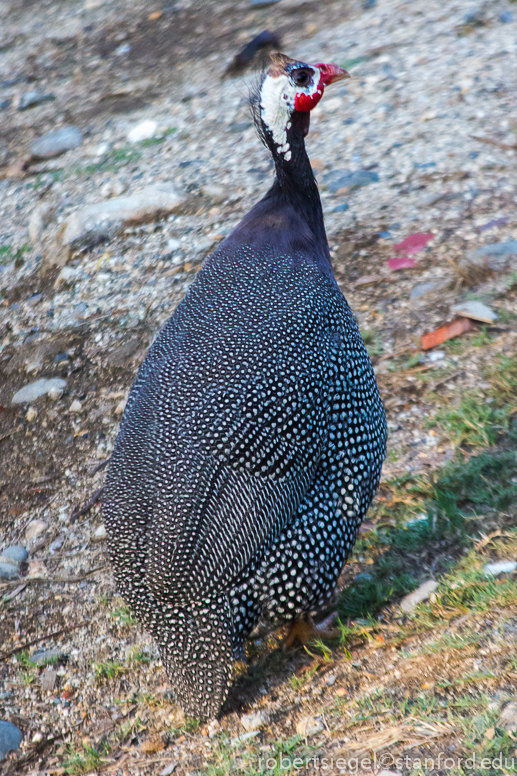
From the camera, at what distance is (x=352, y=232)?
4762mm

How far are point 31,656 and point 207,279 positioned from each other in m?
1.66

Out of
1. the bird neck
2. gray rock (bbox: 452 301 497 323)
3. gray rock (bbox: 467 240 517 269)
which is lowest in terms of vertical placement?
gray rock (bbox: 452 301 497 323)

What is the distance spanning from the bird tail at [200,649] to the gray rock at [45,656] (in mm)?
767

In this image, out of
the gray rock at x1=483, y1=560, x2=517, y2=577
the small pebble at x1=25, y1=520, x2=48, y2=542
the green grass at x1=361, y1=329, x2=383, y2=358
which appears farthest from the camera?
the green grass at x1=361, y1=329, x2=383, y2=358

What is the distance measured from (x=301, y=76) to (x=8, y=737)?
8.70 feet

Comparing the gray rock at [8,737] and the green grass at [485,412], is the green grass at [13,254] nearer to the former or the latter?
the green grass at [485,412]

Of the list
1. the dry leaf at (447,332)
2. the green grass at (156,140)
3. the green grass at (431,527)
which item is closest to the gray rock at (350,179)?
the dry leaf at (447,332)

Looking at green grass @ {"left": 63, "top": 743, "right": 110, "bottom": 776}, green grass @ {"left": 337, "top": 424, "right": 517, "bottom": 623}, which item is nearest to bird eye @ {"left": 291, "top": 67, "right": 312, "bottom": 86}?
green grass @ {"left": 337, "top": 424, "right": 517, "bottom": 623}

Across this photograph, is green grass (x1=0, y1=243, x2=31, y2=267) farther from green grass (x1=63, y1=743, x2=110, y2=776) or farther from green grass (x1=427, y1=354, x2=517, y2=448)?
green grass (x1=63, y1=743, x2=110, y2=776)

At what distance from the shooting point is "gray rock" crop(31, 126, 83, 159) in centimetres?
677

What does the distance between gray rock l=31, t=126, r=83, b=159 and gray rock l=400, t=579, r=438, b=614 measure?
5480 mm

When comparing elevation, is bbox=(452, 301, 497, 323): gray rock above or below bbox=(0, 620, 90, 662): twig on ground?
above

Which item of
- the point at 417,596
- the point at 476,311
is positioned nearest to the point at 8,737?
the point at 417,596

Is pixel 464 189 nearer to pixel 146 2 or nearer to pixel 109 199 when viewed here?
pixel 109 199
